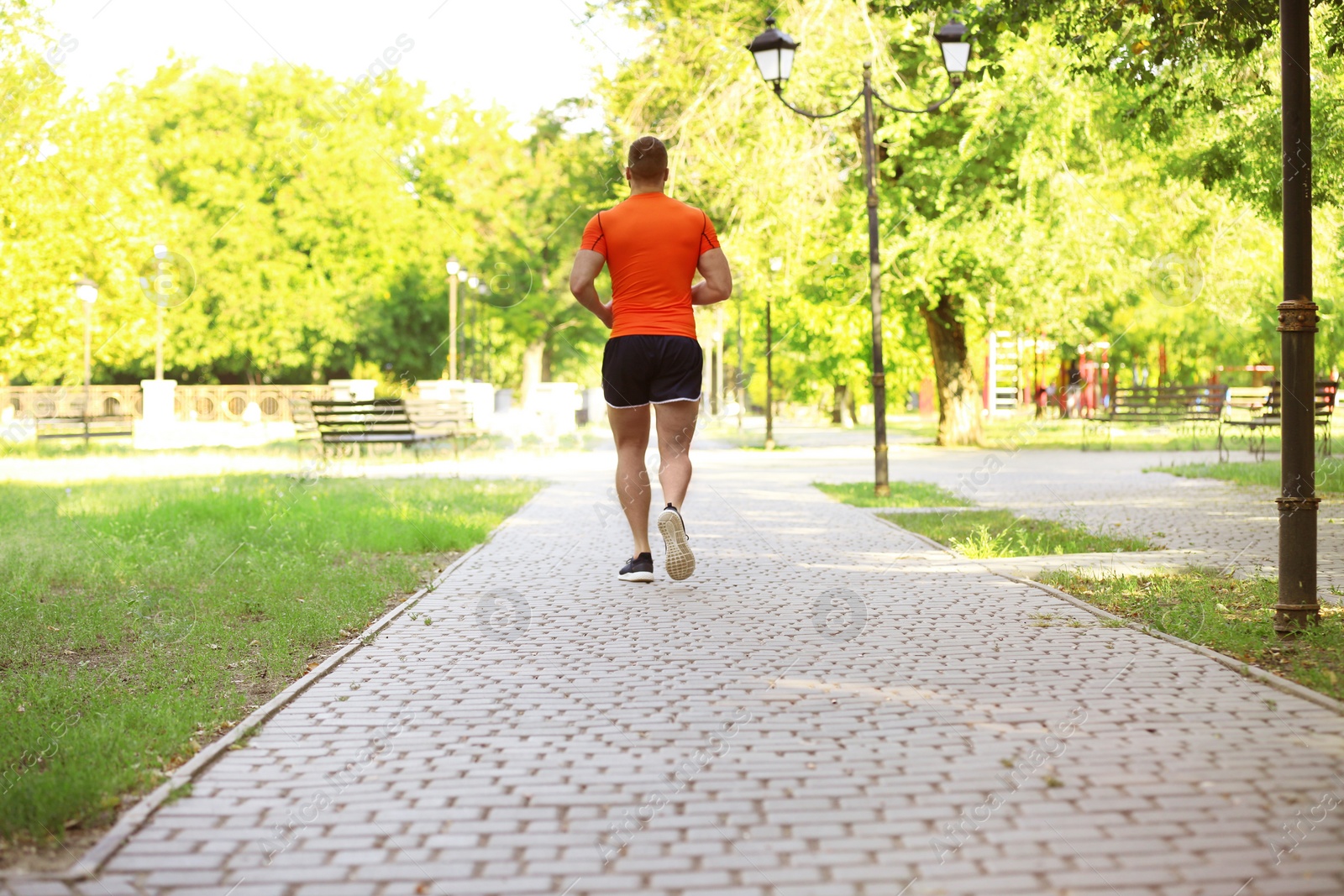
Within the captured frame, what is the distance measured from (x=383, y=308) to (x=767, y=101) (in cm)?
3453

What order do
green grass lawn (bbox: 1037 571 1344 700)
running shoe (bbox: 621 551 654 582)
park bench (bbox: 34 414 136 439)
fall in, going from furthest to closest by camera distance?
park bench (bbox: 34 414 136 439)
running shoe (bbox: 621 551 654 582)
green grass lawn (bbox: 1037 571 1344 700)

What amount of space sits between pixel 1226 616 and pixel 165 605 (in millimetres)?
5776

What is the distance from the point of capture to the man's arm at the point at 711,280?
7.01 meters

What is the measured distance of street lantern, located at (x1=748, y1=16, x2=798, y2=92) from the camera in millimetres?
12812

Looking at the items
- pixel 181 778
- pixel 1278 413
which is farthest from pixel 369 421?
pixel 181 778

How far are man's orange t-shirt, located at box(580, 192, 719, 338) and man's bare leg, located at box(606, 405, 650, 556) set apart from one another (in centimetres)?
49

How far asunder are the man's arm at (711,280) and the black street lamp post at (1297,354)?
2853 mm

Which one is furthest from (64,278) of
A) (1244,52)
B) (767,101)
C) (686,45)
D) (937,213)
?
(1244,52)

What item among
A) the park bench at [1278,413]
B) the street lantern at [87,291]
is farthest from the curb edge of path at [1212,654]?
the street lantern at [87,291]

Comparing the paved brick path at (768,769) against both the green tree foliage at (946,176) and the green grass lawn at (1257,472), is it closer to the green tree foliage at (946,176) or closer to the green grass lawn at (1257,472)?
the green grass lawn at (1257,472)

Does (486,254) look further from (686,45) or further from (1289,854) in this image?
(1289,854)

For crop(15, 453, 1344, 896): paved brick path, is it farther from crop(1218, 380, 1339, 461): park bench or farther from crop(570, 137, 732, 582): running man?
crop(1218, 380, 1339, 461): park bench

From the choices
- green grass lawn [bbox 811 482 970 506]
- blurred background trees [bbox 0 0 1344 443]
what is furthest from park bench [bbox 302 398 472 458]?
green grass lawn [bbox 811 482 970 506]

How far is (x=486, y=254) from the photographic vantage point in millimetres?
47188
